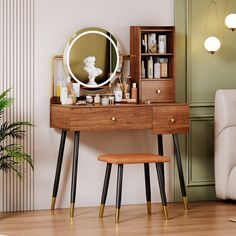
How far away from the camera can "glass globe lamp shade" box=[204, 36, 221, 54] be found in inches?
226

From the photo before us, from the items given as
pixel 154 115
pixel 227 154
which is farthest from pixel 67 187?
pixel 227 154

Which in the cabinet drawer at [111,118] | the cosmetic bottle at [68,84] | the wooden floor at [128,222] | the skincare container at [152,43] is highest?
the skincare container at [152,43]

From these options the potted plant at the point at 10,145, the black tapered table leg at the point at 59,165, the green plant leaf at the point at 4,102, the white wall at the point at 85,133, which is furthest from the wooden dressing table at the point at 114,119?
the green plant leaf at the point at 4,102

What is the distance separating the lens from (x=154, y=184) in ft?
19.0

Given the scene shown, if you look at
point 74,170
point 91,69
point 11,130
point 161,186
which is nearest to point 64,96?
point 91,69

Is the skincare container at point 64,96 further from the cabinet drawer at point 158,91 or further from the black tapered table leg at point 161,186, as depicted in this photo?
the black tapered table leg at point 161,186

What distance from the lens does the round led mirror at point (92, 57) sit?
550cm

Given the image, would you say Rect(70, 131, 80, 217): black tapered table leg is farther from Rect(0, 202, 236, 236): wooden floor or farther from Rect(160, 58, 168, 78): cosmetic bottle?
Rect(160, 58, 168, 78): cosmetic bottle

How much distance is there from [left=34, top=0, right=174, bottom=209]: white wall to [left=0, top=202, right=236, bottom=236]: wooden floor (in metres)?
0.18

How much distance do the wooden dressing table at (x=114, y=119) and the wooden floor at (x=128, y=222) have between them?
0.21m

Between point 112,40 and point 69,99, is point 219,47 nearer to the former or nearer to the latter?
point 112,40

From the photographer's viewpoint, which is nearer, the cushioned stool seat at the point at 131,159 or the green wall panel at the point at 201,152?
the cushioned stool seat at the point at 131,159

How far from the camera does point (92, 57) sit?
18.2ft

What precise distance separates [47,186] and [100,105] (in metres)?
0.82
